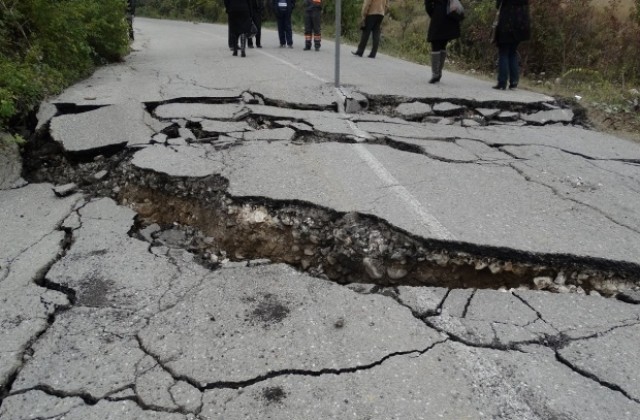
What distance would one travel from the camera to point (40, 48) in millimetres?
6367

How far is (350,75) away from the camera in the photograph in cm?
810

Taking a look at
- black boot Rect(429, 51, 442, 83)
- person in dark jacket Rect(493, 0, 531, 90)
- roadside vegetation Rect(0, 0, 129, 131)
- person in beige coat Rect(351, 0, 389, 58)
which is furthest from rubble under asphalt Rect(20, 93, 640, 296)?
person in beige coat Rect(351, 0, 389, 58)

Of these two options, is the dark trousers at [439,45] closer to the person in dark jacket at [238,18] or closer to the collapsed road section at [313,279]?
the collapsed road section at [313,279]

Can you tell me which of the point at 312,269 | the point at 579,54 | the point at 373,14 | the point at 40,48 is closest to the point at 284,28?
the point at 373,14

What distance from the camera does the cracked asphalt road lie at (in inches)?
81.4

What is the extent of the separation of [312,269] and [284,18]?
1040 cm

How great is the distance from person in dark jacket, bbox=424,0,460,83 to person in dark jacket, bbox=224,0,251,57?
403cm

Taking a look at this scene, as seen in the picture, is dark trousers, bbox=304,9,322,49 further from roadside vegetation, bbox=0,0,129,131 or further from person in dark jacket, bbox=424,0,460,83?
roadside vegetation, bbox=0,0,129,131

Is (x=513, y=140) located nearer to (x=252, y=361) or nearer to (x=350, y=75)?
(x=350, y=75)

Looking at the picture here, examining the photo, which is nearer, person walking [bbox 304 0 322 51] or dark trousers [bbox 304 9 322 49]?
person walking [bbox 304 0 322 51]

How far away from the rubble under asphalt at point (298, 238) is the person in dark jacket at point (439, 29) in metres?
4.52

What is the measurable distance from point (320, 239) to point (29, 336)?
182cm

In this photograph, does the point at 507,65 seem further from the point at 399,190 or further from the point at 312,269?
the point at 312,269

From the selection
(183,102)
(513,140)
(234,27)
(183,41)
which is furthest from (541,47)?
(183,41)
